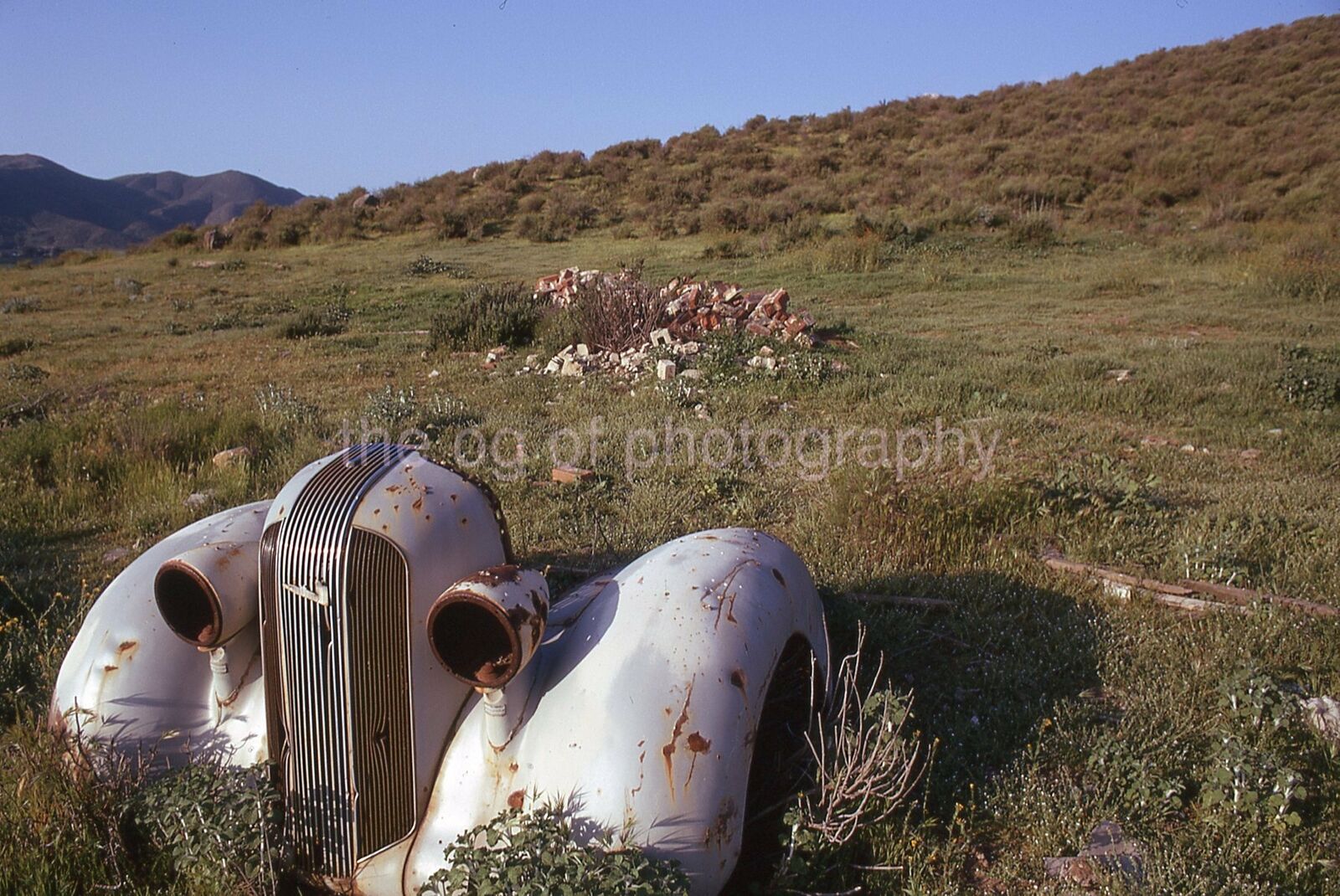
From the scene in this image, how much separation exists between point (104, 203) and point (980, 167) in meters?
70.9

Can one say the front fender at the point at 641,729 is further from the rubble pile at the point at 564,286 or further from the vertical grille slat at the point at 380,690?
the rubble pile at the point at 564,286

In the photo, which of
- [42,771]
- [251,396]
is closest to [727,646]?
[42,771]

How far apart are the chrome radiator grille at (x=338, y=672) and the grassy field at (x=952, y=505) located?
567 mm

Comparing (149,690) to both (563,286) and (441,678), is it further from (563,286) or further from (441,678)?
(563,286)

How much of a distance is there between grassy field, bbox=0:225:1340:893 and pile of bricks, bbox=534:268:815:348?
0.71 m

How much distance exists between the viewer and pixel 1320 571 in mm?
4172

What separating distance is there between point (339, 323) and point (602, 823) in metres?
12.7

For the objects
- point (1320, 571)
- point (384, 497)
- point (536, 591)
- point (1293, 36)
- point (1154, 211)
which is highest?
point (1293, 36)

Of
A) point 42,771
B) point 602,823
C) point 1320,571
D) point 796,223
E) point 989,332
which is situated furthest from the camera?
point 796,223

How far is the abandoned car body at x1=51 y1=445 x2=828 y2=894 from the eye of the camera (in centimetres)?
202

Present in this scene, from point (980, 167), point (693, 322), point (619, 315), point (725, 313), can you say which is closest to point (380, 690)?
point (619, 315)

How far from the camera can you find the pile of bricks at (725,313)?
9.77 meters

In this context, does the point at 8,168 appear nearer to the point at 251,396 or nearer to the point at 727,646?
the point at 251,396

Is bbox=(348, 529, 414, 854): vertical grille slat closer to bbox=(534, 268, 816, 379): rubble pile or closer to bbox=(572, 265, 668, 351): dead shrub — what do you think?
bbox=(534, 268, 816, 379): rubble pile
